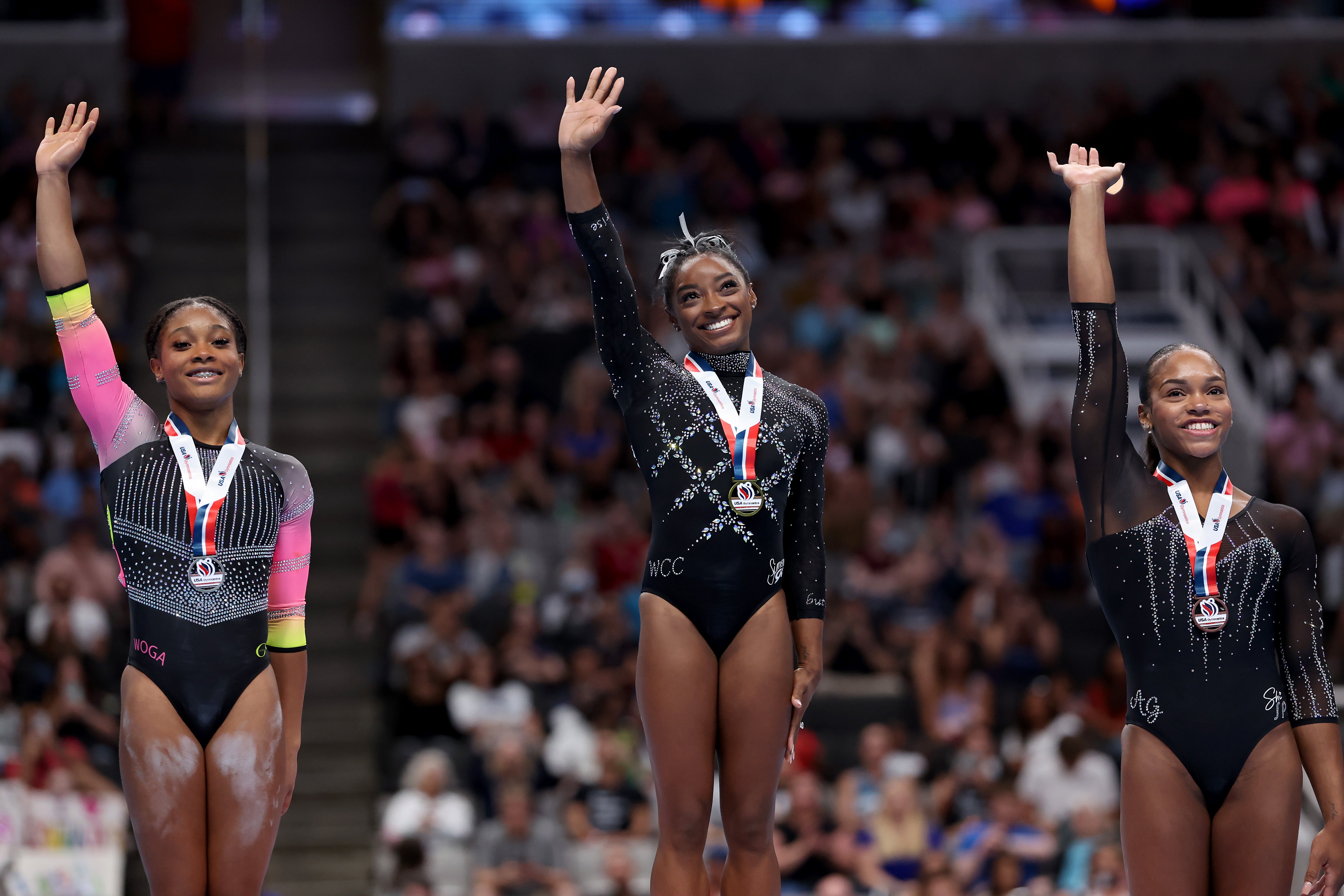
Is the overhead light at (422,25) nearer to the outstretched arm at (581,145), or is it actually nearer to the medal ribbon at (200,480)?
the outstretched arm at (581,145)

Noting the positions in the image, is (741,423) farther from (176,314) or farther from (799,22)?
(799,22)

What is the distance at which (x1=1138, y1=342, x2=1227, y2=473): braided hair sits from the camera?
14.1 feet

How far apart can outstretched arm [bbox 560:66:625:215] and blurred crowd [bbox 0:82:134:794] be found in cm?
365

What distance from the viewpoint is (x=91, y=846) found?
27.5 ft

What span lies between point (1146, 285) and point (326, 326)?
717 cm

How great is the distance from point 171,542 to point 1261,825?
2.86 meters

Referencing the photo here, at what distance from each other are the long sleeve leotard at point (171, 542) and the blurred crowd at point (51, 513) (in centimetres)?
296

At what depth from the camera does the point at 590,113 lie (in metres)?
4.36

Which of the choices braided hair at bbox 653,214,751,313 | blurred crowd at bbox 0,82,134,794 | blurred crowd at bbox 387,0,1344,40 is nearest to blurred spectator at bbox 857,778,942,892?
blurred crowd at bbox 0,82,134,794

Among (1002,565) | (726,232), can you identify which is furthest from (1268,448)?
(726,232)

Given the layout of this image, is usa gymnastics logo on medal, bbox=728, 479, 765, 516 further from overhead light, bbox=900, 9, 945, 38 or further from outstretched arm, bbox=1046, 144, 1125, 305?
overhead light, bbox=900, 9, 945, 38

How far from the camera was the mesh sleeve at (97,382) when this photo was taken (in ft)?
13.7

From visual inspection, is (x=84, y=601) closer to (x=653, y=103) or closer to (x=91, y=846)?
(x=91, y=846)

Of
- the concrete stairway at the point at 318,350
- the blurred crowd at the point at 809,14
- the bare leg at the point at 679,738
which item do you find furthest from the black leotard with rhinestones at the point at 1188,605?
the blurred crowd at the point at 809,14
